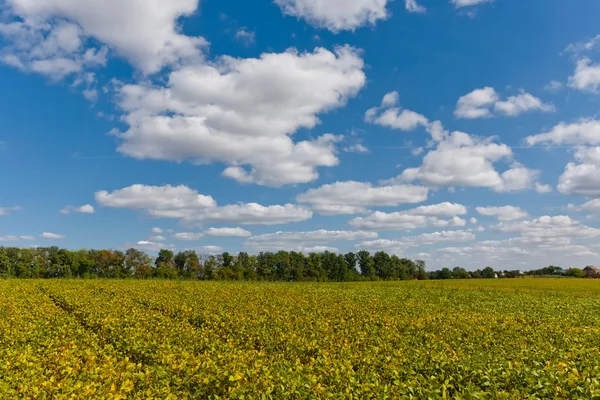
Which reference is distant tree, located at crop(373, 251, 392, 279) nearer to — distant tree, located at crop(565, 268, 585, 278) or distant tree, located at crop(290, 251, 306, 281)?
distant tree, located at crop(290, 251, 306, 281)

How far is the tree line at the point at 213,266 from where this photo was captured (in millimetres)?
122125

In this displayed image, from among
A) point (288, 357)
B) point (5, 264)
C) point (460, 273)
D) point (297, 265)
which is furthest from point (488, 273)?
point (5, 264)

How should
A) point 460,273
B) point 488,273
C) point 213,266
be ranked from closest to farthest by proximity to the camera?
point 213,266 < point 460,273 < point 488,273

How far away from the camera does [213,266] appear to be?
448 ft

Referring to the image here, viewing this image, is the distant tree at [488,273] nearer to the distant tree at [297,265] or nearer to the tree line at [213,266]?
the tree line at [213,266]

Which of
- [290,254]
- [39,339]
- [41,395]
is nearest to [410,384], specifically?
[41,395]

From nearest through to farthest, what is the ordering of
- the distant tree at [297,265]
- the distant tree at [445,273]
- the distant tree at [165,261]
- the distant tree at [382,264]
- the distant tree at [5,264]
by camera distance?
the distant tree at [5,264], the distant tree at [165,261], the distant tree at [297,265], the distant tree at [382,264], the distant tree at [445,273]

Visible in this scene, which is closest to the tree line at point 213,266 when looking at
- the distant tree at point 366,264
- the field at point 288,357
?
the distant tree at point 366,264

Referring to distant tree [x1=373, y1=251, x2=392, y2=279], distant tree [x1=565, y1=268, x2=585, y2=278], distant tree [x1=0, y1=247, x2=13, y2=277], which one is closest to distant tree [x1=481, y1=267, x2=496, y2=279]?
distant tree [x1=565, y1=268, x2=585, y2=278]

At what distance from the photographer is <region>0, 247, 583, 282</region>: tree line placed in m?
122

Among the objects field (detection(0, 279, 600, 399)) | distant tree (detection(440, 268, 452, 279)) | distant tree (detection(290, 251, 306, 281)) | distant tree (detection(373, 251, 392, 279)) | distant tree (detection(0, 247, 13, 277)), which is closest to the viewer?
field (detection(0, 279, 600, 399))

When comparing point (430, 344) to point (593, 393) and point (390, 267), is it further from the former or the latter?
point (390, 267)

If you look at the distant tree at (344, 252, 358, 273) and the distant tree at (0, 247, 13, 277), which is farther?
the distant tree at (344, 252, 358, 273)

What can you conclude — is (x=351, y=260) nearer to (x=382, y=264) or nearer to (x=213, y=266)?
(x=382, y=264)
